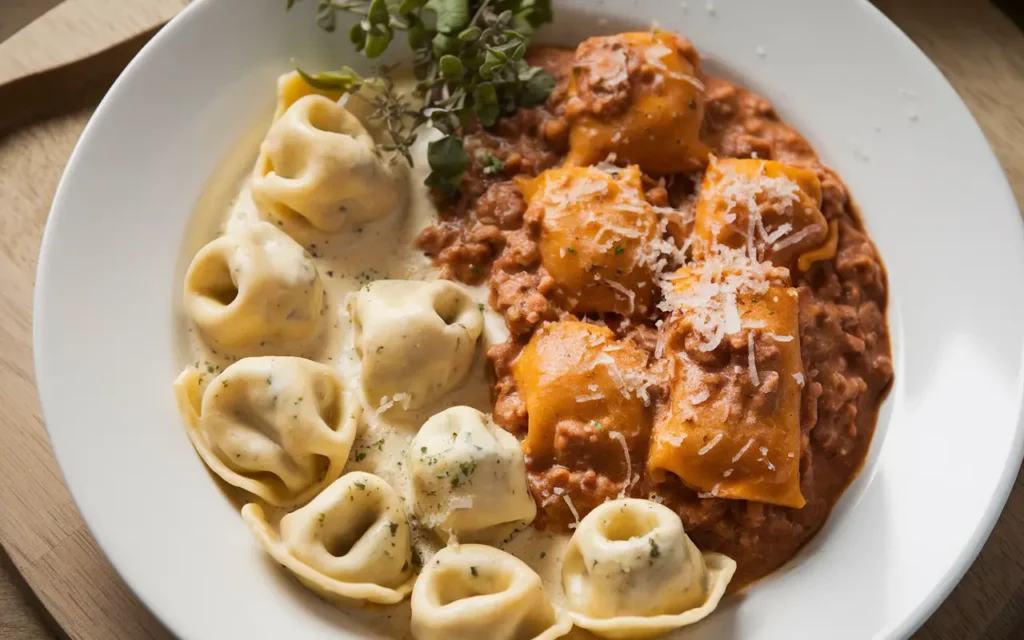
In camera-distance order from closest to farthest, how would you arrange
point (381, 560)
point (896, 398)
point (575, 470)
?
point (381, 560), point (575, 470), point (896, 398)

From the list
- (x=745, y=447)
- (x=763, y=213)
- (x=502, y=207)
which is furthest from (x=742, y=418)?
(x=502, y=207)

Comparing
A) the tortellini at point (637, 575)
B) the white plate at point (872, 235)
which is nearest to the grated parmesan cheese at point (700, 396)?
the tortellini at point (637, 575)

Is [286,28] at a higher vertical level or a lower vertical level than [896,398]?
higher

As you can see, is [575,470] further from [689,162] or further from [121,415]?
[121,415]

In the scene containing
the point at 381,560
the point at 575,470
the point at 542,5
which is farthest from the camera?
the point at 542,5

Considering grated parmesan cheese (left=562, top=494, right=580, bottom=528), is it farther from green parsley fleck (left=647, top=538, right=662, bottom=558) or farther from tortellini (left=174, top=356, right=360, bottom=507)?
tortellini (left=174, top=356, right=360, bottom=507)

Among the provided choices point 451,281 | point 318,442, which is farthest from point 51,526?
point 451,281

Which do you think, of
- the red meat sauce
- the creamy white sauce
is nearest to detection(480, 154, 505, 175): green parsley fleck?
the red meat sauce
